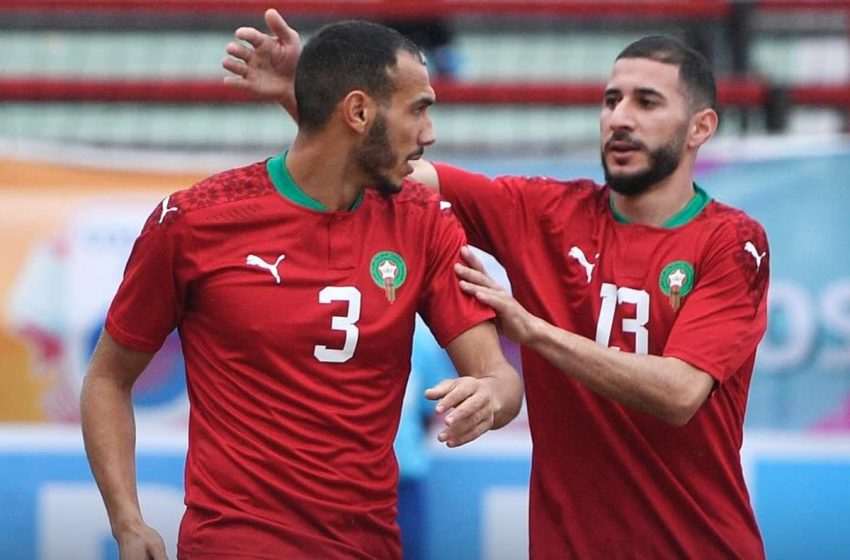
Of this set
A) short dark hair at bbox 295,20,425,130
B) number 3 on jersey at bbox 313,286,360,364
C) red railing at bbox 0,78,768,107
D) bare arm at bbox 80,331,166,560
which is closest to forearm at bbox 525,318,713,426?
number 3 on jersey at bbox 313,286,360,364

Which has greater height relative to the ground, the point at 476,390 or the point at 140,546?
the point at 476,390

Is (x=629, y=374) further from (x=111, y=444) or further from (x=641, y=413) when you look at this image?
(x=111, y=444)

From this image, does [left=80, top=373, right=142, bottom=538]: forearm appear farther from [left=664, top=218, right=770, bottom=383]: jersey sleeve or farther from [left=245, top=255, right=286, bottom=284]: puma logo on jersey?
[left=664, top=218, right=770, bottom=383]: jersey sleeve

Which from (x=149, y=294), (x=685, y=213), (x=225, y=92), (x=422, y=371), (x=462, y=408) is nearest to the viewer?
(x=462, y=408)

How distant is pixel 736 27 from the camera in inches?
301

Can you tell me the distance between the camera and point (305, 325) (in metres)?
3.21

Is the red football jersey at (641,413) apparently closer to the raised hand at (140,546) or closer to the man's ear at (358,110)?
the man's ear at (358,110)

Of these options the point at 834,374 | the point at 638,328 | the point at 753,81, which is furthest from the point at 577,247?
the point at 753,81

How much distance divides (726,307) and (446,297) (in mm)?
729

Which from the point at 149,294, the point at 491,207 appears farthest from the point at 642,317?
the point at 149,294

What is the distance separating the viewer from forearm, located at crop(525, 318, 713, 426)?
3346mm

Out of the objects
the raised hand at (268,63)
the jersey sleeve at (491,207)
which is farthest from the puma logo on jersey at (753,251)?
the raised hand at (268,63)

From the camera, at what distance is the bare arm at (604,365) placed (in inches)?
131

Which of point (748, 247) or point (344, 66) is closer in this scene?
point (344, 66)
